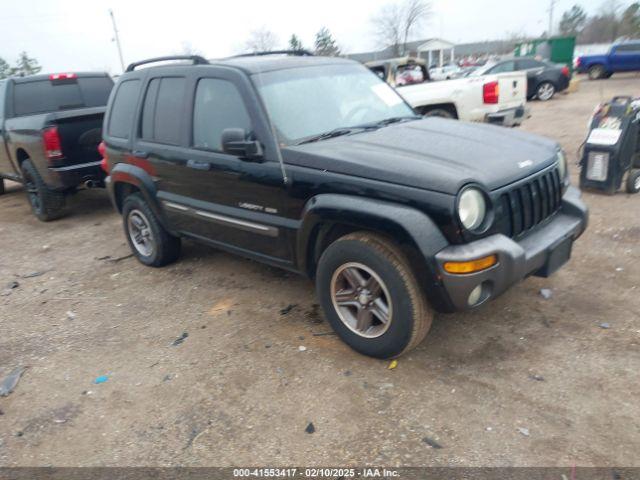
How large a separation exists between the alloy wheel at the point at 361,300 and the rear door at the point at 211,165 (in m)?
0.54

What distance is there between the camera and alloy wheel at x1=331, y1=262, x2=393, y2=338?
312 cm

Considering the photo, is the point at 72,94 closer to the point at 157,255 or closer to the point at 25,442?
the point at 157,255

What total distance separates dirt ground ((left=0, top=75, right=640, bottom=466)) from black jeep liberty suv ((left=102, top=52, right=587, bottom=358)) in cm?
41

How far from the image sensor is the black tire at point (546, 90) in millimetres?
18062

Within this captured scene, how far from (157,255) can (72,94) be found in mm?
4296

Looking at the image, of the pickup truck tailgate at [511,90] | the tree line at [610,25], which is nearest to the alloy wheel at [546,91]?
the pickup truck tailgate at [511,90]

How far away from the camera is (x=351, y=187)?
3053 millimetres

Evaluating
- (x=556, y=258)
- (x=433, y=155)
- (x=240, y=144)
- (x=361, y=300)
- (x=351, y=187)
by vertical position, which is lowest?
(x=361, y=300)

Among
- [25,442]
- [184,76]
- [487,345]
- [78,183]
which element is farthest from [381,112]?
[78,183]

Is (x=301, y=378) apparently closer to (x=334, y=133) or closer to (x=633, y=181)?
(x=334, y=133)

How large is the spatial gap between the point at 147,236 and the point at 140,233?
161mm

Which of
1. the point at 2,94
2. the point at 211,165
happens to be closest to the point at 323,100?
the point at 211,165

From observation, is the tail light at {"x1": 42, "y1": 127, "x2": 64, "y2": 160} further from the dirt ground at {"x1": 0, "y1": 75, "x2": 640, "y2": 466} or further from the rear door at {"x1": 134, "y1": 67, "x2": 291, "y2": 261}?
the rear door at {"x1": 134, "y1": 67, "x2": 291, "y2": 261}

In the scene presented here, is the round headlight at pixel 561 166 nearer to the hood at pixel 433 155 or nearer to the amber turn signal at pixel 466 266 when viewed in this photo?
the hood at pixel 433 155
